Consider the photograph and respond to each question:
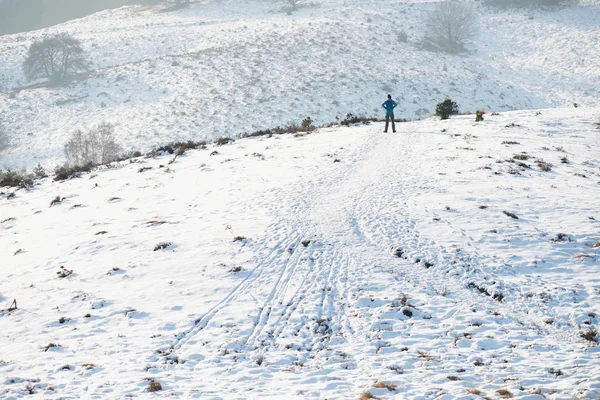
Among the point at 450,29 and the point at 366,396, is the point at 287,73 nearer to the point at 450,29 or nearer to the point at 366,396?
→ the point at 450,29

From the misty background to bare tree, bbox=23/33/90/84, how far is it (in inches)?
1420

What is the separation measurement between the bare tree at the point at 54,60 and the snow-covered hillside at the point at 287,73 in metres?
2.73

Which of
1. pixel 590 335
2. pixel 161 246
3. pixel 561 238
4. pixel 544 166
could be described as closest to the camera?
pixel 590 335

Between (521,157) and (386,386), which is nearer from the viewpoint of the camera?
(386,386)

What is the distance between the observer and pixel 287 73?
44000mm

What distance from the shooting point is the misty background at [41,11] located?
8781cm

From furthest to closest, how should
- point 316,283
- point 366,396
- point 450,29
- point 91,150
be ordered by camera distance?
point 450,29, point 91,150, point 316,283, point 366,396

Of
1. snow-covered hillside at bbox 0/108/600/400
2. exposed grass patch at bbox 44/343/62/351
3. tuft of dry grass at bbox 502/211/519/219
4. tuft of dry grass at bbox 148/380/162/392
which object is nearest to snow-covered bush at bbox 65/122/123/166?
snow-covered hillside at bbox 0/108/600/400

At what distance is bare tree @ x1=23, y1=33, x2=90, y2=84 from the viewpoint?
48.3 meters

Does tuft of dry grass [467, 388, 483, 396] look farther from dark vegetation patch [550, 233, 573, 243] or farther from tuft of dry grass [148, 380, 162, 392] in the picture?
dark vegetation patch [550, 233, 573, 243]

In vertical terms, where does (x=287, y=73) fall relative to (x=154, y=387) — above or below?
above

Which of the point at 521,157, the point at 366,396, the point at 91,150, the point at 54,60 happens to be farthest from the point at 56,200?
the point at 54,60

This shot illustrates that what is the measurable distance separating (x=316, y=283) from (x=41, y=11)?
11345cm

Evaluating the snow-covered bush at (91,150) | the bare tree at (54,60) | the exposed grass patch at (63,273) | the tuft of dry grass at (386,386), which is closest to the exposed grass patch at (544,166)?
the tuft of dry grass at (386,386)
